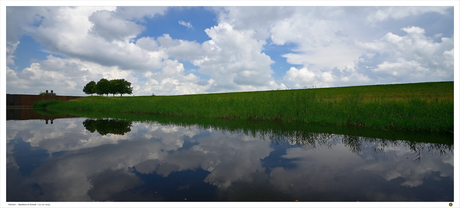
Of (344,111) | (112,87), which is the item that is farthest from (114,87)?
(344,111)

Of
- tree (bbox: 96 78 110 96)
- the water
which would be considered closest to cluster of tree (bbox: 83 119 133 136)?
the water

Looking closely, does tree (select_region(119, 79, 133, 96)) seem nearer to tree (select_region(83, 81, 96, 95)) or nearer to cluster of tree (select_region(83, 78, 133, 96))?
cluster of tree (select_region(83, 78, 133, 96))

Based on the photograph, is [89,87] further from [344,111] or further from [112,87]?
[344,111]

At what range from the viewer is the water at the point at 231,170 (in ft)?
10.1

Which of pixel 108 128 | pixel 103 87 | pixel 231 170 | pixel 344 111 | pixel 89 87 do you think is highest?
pixel 89 87

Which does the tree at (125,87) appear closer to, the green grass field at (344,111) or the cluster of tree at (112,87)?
the cluster of tree at (112,87)

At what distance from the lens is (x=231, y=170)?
4.04m

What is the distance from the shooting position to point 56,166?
14.0 feet

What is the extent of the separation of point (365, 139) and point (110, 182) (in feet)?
25.2

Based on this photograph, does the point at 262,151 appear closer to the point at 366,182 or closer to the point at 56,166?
the point at 366,182

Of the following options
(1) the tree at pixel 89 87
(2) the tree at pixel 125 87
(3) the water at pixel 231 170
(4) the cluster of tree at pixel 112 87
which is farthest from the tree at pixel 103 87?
(3) the water at pixel 231 170

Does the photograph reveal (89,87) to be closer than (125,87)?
No

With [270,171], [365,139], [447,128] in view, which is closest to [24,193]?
[270,171]

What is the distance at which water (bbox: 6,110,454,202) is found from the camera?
3.09m
